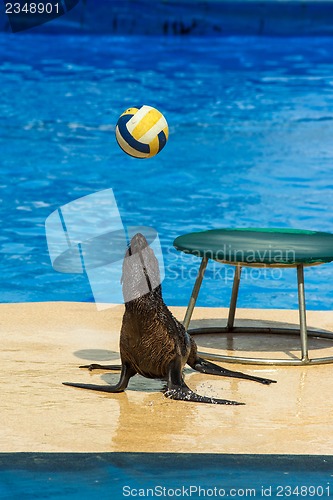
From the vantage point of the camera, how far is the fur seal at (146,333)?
5.08m

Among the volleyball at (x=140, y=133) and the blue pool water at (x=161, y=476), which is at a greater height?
the volleyball at (x=140, y=133)

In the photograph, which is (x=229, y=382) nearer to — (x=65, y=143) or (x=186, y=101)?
(x=65, y=143)

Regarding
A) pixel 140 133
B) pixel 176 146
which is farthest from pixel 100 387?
pixel 176 146

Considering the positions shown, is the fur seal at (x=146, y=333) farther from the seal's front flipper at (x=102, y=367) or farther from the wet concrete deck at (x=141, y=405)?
the seal's front flipper at (x=102, y=367)

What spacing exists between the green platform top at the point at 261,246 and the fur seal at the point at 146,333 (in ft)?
1.97

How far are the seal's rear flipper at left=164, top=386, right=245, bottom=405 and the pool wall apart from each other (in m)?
17.9

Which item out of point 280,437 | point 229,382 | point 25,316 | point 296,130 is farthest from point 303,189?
point 280,437

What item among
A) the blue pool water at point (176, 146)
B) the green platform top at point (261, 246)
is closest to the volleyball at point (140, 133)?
the green platform top at point (261, 246)

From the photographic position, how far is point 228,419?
15.7ft

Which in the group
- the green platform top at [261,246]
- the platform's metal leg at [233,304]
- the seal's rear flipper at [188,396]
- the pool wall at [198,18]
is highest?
the green platform top at [261,246]

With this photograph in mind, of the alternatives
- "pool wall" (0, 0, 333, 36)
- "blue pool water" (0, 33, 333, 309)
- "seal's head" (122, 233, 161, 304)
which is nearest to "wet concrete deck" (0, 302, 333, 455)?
"seal's head" (122, 233, 161, 304)

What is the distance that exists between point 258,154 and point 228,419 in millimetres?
9502

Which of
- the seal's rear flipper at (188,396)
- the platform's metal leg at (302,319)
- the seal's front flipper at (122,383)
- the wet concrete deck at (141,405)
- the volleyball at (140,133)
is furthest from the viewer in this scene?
the platform's metal leg at (302,319)

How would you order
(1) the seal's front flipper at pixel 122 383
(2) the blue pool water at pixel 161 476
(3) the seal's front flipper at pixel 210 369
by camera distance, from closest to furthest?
(2) the blue pool water at pixel 161 476, (1) the seal's front flipper at pixel 122 383, (3) the seal's front flipper at pixel 210 369
